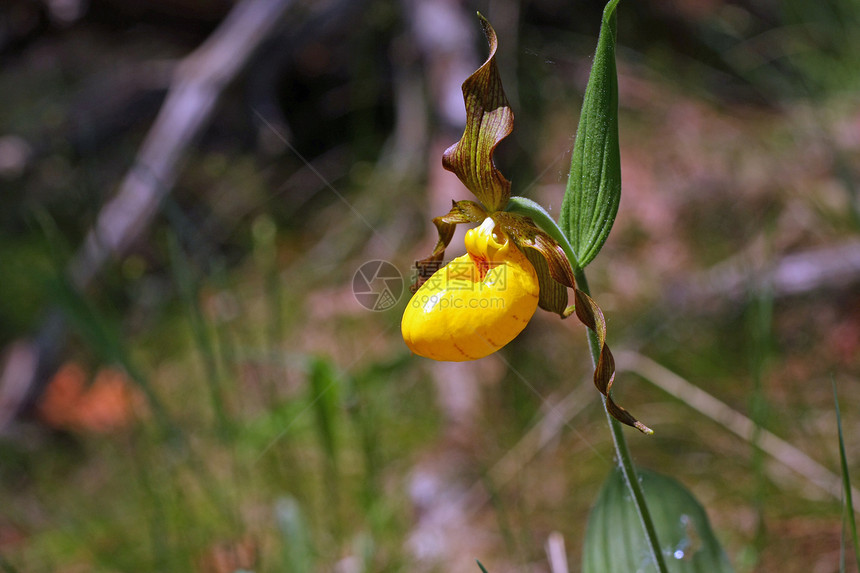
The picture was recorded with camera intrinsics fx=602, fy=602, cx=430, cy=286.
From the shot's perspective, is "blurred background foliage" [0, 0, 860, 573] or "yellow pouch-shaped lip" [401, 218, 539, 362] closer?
"yellow pouch-shaped lip" [401, 218, 539, 362]

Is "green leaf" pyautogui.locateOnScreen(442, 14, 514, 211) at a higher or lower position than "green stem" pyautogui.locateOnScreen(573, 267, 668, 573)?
higher

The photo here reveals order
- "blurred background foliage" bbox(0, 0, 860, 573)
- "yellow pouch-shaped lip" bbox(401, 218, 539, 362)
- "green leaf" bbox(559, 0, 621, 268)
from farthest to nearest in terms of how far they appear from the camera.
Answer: "blurred background foliage" bbox(0, 0, 860, 573)
"yellow pouch-shaped lip" bbox(401, 218, 539, 362)
"green leaf" bbox(559, 0, 621, 268)

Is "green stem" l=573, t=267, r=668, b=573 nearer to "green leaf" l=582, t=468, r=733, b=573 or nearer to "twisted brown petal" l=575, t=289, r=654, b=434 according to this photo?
"twisted brown petal" l=575, t=289, r=654, b=434

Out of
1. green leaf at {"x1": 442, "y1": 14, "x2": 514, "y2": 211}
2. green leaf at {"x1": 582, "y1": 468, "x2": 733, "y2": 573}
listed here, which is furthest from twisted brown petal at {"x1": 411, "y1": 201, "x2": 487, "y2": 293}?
green leaf at {"x1": 582, "y1": 468, "x2": 733, "y2": 573}

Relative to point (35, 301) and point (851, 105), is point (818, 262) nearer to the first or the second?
point (851, 105)

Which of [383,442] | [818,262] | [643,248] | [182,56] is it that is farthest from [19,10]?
[818,262]

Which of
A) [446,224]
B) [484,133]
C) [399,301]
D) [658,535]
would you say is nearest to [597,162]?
[484,133]
